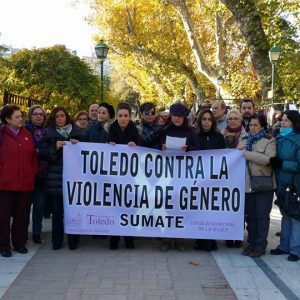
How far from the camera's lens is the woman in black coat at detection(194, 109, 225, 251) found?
636 cm

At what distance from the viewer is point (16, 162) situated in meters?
5.96

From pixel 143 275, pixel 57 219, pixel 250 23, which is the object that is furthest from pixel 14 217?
pixel 250 23

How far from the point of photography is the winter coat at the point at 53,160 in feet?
20.5

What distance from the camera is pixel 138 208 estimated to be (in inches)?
246

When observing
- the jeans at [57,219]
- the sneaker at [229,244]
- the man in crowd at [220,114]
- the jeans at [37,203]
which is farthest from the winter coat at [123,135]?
the sneaker at [229,244]

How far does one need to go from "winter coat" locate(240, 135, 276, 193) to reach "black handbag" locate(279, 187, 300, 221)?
232 mm

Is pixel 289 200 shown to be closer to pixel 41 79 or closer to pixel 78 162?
pixel 78 162

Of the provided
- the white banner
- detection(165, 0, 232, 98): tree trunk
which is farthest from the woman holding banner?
detection(165, 0, 232, 98): tree trunk

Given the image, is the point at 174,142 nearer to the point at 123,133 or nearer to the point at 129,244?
the point at 123,133

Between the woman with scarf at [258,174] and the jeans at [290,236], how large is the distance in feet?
0.70

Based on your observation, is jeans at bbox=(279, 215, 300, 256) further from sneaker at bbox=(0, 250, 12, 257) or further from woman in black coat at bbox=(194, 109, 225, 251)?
sneaker at bbox=(0, 250, 12, 257)

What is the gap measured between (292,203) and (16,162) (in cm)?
328

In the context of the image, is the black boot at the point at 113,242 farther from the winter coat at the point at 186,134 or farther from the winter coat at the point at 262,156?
the winter coat at the point at 262,156

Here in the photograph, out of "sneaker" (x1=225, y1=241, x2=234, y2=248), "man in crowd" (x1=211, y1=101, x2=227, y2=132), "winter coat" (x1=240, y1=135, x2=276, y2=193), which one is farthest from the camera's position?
"man in crowd" (x1=211, y1=101, x2=227, y2=132)
